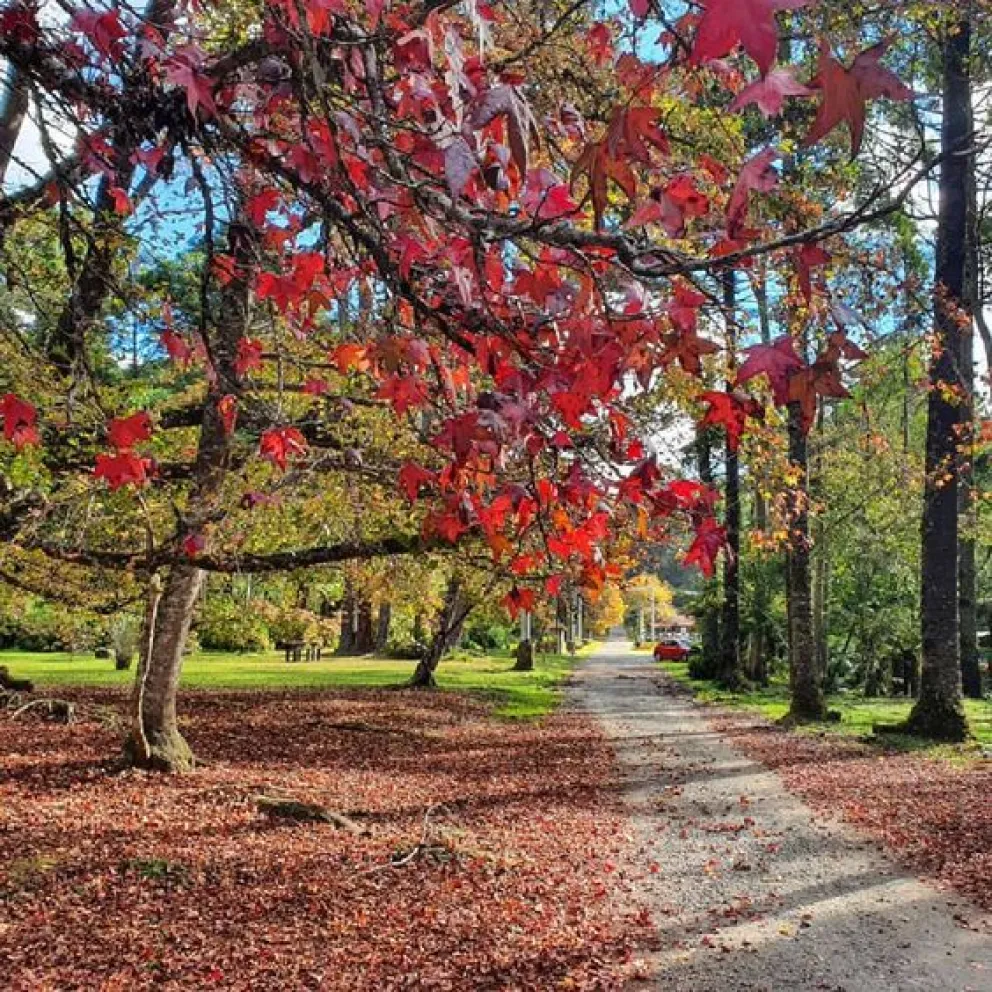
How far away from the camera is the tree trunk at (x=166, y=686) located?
33.9 feet

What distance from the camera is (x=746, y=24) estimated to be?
1.24m

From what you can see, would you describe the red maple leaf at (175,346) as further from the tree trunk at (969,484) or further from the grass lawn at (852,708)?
the grass lawn at (852,708)

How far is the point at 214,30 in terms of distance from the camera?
6941 mm

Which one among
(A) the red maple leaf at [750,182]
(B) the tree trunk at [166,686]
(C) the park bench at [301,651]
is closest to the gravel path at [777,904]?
(A) the red maple leaf at [750,182]

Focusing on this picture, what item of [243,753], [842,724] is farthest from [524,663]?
[243,753]

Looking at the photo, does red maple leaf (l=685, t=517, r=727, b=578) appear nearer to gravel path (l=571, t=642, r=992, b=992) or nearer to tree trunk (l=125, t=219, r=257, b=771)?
gravel path (l=571, t=642, r=992, b=992)

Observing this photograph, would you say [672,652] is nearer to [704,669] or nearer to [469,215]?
[704,669]

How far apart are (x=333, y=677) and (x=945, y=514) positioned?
55.5 ft


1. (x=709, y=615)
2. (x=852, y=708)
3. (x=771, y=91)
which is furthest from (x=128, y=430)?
(x=709, y=615)

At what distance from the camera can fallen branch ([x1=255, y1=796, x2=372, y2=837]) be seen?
8320 mm

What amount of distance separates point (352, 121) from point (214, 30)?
207 inches

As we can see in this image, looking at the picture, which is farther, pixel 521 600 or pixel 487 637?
pixel 487 637

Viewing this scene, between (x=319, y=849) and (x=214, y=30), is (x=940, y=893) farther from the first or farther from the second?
(x=214, y=30)

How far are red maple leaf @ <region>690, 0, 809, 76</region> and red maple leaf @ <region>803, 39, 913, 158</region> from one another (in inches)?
8.9
